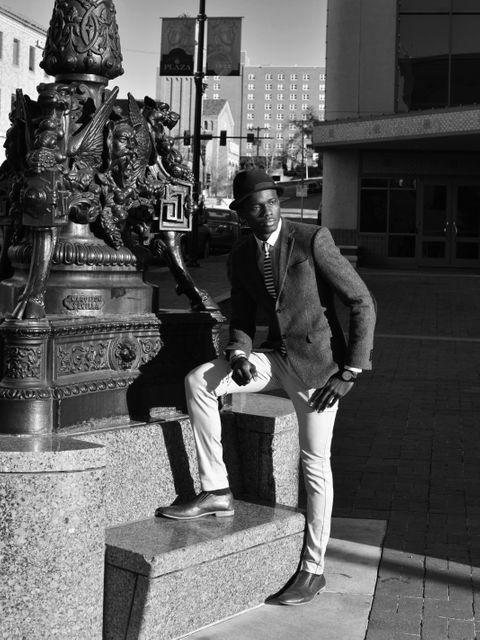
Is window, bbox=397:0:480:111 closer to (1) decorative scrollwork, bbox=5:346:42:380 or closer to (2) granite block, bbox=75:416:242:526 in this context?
(2) granite block, bbox=75:416:242:526

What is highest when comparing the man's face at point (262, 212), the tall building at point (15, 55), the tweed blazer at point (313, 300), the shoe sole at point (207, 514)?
the tall building at point (15, 55)

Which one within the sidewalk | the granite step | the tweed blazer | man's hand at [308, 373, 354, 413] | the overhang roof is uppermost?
the overhang roof

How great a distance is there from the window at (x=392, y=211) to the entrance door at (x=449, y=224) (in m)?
0.28

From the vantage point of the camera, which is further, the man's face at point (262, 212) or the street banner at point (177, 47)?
the street banner at point (177, 47)

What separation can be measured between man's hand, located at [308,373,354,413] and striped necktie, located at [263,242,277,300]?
1.59 feet

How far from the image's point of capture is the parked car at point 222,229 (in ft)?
127

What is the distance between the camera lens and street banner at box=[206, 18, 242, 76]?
3048 centimetres

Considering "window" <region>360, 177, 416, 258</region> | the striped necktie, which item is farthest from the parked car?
the striped necktie

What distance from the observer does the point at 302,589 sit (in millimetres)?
4844

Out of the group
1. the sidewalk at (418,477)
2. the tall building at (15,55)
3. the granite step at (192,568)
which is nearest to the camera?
the granite step at (192,568)

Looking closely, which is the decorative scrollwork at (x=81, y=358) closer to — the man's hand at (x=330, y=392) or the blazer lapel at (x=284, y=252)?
the blazer lapel at (x=284, y=252)

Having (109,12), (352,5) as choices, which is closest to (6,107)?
(352,5)

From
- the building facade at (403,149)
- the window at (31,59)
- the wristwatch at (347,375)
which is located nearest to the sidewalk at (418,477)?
the wristwatch at (347,375)

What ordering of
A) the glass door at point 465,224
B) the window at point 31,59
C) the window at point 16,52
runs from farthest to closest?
1. the window at point 31,59
2. the window at point 16,52
3. the glass door at point 465,224
